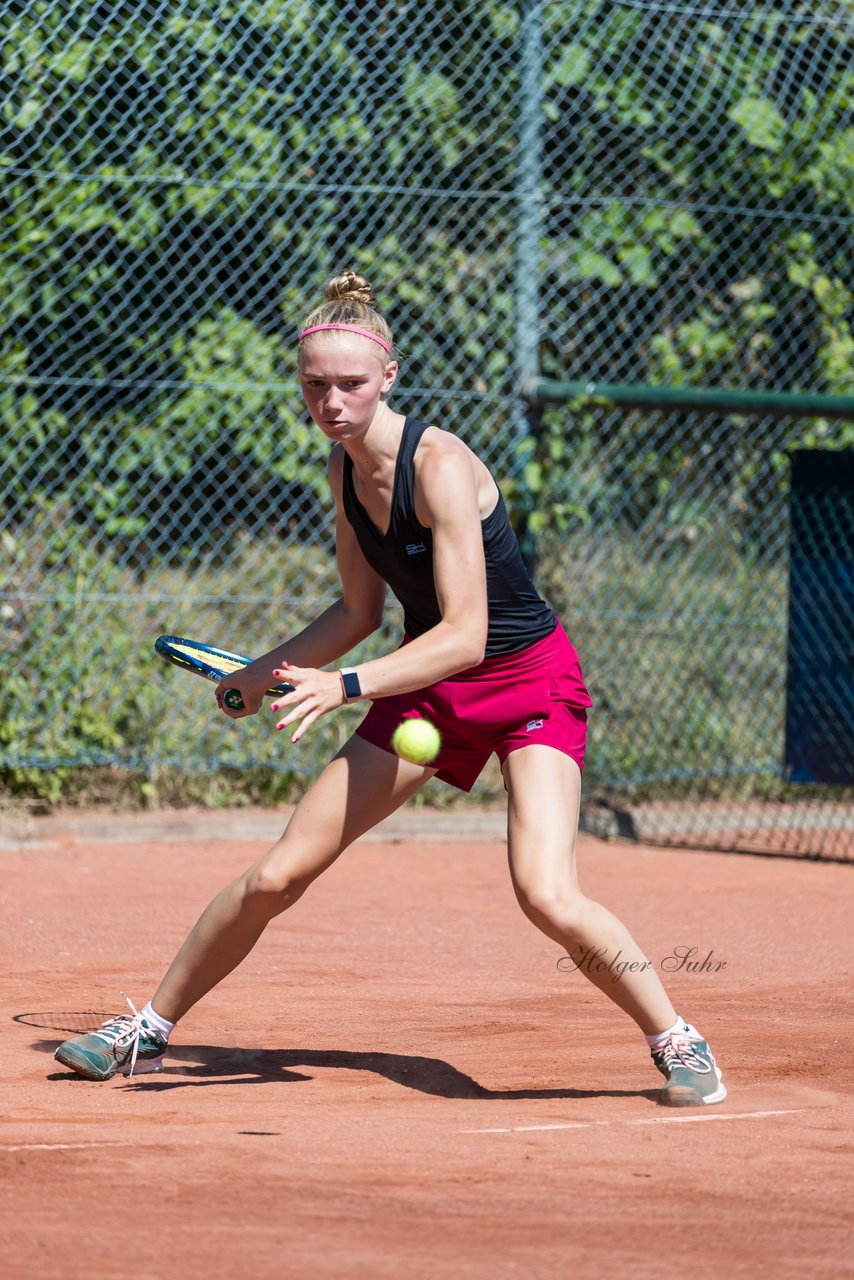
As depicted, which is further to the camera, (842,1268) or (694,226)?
(694,226)

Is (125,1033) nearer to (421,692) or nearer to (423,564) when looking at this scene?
(421,692)

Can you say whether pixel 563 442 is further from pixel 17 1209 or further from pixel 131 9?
pixel 17 1209

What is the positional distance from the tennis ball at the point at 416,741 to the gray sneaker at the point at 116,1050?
0.92m

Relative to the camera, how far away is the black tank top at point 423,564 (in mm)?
3930

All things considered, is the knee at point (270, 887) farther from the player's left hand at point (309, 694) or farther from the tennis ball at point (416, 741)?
the player's left hand at point (309, 694)

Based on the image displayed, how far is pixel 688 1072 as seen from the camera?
3.96 metres

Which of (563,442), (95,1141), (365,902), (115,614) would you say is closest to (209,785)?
(115,614)

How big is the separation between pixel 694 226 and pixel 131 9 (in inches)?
127

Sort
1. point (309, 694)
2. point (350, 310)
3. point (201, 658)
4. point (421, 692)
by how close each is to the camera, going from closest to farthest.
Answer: point (309, 694)
point (350, 310)
point (421, 692)
point (201, 658)

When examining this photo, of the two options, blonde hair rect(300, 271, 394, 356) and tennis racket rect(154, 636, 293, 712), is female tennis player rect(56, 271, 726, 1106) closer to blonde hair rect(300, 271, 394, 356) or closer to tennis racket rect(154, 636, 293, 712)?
blonde hair rect(300, 271, 394, 356)

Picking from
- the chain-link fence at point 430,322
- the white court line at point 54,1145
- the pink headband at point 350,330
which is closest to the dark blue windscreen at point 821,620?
the chain-link fence at point 430,322

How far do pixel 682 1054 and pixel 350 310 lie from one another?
186cm

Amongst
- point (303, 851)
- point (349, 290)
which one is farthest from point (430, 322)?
point (303, 851)

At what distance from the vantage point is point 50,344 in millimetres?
8016
